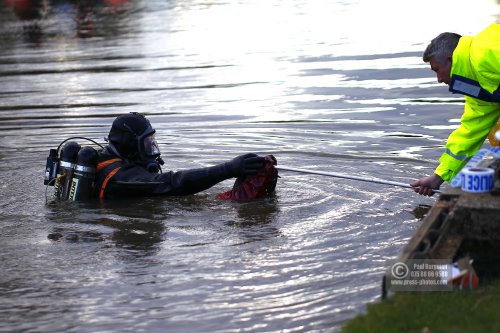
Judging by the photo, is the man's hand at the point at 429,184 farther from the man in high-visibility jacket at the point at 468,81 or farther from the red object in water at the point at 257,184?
the red object in water at the point at 257,184

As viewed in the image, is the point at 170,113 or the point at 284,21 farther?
the point at 284,21

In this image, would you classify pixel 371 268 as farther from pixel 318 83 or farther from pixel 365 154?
pixel 318 83

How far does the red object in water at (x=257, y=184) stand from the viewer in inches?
380

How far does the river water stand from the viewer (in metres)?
7.11

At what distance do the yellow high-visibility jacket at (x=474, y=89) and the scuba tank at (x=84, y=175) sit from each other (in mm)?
3241

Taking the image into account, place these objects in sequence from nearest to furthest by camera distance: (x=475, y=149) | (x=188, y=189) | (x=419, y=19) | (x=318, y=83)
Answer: (x=475, y=149) → (x=188, y=189) → (x=318, y=83) → (x=419, y=19)

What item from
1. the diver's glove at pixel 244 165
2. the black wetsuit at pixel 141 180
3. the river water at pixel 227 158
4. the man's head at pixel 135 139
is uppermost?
the man's head at pixel 135 139

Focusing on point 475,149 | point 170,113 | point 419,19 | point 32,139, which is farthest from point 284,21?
point 475,149

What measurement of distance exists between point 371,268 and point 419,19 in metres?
16.2

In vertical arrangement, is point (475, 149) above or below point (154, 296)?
above

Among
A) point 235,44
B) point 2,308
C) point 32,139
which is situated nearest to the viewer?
point 2,308

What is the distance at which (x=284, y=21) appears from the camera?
24656 mm

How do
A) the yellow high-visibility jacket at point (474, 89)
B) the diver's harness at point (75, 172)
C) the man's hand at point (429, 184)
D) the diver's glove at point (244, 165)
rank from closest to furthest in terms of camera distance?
1. the yellow high-visibility jacket at point (474, 89)
2. the man's hand at point (429, 184)
3. the diver's glove at point (244, 165)
4. the diver's harness at point (75, 172)

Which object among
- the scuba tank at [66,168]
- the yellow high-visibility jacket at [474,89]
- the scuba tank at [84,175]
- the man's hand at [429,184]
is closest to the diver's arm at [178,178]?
the scuba tank at [84,175]
